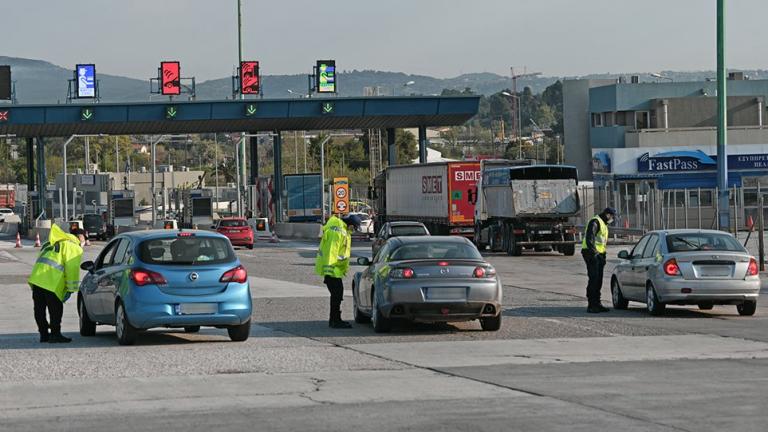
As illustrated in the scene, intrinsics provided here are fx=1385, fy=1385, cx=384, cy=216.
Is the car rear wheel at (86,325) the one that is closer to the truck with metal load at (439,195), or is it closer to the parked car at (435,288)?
the parked car at (435,288)

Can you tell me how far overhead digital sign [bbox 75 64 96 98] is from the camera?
2525 inches

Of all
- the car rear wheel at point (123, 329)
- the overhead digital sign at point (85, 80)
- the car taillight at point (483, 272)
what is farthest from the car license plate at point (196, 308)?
the overhead digital sign at point (85, 80)

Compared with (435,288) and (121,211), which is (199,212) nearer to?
(121,211)

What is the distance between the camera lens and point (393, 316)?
61.0 feet

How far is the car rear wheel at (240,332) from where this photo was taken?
699 inches

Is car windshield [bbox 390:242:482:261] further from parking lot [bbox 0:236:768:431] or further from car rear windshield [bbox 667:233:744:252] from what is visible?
car rear windshield [bbox 667:233:744:252]

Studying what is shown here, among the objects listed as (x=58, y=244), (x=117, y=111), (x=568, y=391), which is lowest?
(x=568, y=391)

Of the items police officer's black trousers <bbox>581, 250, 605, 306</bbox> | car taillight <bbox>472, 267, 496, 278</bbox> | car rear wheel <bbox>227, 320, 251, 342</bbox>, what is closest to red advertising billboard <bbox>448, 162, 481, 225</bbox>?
police officer's black trousers <bbox>581, 250, 605, 306</bbox>

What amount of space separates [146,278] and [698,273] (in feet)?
28.6

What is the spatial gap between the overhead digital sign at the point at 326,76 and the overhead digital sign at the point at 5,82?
556 inches

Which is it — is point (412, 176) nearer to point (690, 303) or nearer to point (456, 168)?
point (456, 168)

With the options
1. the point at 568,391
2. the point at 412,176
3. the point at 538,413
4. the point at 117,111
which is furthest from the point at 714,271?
the point at 117,111

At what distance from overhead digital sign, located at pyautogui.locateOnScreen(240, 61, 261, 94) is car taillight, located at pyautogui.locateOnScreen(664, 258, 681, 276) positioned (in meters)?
46.5

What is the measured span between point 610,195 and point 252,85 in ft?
61.4
